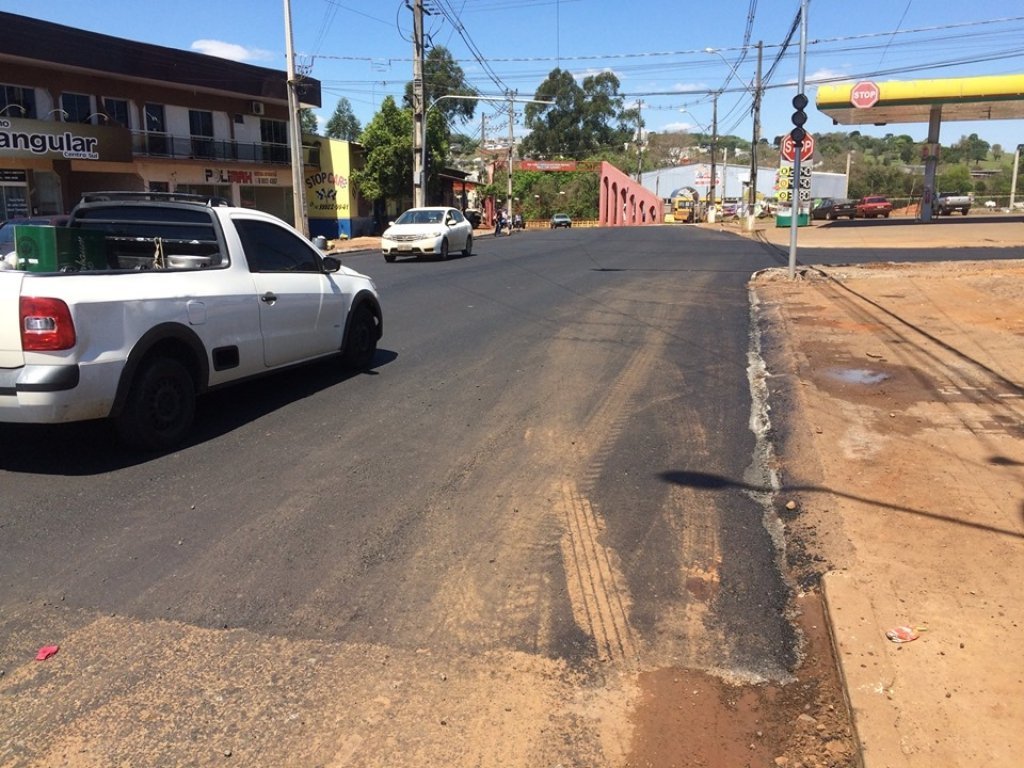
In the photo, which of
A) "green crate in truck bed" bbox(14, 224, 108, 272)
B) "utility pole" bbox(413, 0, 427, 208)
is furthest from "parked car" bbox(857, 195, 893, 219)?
"green crate in truck bed" bbox(14, 224, 108, 272)

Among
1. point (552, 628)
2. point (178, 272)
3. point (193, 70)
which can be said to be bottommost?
point (552, 628)

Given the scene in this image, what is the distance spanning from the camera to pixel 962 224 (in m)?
43.3

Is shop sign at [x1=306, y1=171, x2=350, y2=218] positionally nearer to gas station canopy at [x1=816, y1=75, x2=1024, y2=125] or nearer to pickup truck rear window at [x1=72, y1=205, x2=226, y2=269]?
gas station canopy at [x1=816, y1=75, x2=1024, y2=125]

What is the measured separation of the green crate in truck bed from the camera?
19.2ft

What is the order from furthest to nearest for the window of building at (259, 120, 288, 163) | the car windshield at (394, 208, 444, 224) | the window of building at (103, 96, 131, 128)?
the window of building at (259, 120, 288, 163) → the window of building at (103, 96, 131, 128) → the car windshield at (394, 208, 444, 224)

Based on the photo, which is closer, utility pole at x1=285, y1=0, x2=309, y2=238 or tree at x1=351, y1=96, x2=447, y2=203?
utility pole at x1=285, y1=0, x2=309, y2=238

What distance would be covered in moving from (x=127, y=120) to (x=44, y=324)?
114 ft

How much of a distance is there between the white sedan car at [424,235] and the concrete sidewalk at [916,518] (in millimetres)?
14905

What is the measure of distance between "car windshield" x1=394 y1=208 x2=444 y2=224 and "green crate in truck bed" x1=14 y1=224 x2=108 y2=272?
20113mm

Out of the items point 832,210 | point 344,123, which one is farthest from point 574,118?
point 832,210

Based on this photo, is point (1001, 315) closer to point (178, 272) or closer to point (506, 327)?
point (506, 327)

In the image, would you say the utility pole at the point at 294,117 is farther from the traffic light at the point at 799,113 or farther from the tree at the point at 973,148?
the tree at the point at 973,148

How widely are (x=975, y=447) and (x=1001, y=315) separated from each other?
7386mm

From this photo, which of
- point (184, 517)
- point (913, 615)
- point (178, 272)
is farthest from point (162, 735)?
point (178, 272)
